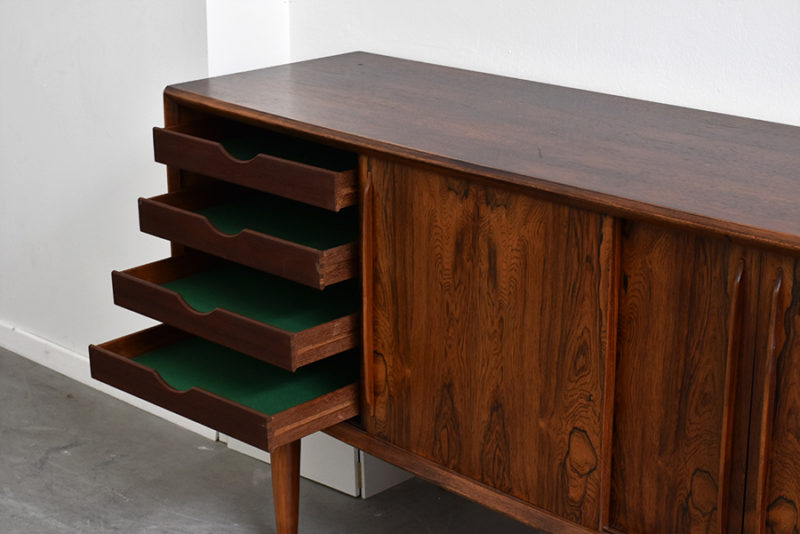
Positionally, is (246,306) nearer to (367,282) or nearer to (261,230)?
(261,230)

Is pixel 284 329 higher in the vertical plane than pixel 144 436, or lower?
higher

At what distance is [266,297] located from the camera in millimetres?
2043

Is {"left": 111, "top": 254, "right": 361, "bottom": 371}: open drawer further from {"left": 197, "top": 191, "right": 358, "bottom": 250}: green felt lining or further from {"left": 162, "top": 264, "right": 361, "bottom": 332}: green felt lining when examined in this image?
{"left": 197, "top": 191, "right": 358, "bottom": 250}: green felt lining

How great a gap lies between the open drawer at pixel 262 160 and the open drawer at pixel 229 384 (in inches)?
13.7

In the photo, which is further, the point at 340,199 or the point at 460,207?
the point at 340,199

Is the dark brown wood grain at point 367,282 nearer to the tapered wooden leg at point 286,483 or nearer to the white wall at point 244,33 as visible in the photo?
the tapered wooden leg at point 286,483

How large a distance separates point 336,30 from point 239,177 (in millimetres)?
648

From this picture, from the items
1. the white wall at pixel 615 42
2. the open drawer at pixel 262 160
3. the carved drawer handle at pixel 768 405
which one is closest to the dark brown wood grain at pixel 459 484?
the carved drawer handle at pixel 768 405

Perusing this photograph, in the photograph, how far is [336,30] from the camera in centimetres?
243

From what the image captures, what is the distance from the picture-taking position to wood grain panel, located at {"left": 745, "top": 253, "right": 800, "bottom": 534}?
1367mm

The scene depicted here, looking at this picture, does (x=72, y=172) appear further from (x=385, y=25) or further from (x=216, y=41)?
(x=385, y=25)

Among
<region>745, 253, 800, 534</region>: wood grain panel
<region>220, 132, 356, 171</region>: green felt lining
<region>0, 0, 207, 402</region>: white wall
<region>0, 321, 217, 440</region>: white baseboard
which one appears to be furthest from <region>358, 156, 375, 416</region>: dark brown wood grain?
<region>0, 321, 217, 440</region>: white baseboard

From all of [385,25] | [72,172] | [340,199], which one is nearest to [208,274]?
[340,199]

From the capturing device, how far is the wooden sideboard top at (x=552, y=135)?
4.79 feet
